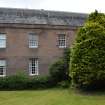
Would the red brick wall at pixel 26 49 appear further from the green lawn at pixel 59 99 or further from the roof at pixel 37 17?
the green lawn at pixel 59 99

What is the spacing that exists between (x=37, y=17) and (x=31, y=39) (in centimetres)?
319

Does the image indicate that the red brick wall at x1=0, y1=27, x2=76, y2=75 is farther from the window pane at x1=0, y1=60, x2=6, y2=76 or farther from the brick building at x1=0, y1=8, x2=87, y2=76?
the window pane at x1=0, y1=60, x2=6, y2=76

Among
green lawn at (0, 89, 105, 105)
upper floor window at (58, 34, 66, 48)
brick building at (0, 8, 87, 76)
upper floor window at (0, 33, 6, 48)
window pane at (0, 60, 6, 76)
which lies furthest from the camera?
upper floor window at (58, 34, 66, 48)

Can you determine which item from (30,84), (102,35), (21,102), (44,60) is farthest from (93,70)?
(44,60)

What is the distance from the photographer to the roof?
4333cm

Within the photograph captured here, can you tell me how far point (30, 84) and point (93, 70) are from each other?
11.4 metres

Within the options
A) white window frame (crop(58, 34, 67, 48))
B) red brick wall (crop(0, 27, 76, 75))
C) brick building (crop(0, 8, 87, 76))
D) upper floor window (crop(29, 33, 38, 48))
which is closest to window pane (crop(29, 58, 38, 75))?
brick building (crop(0, 8, 87, 76))

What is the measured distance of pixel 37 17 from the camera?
44906 mm

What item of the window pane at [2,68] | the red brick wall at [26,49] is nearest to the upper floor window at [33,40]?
the red brick wall at [26,49]

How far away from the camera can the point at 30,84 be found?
1473 inches

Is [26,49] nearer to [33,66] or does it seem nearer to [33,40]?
[33,40]

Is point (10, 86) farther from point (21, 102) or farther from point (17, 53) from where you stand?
point (21, 102)

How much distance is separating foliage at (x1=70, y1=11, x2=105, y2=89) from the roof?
1527cm

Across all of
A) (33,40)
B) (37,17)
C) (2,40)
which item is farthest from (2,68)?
(37,17)
